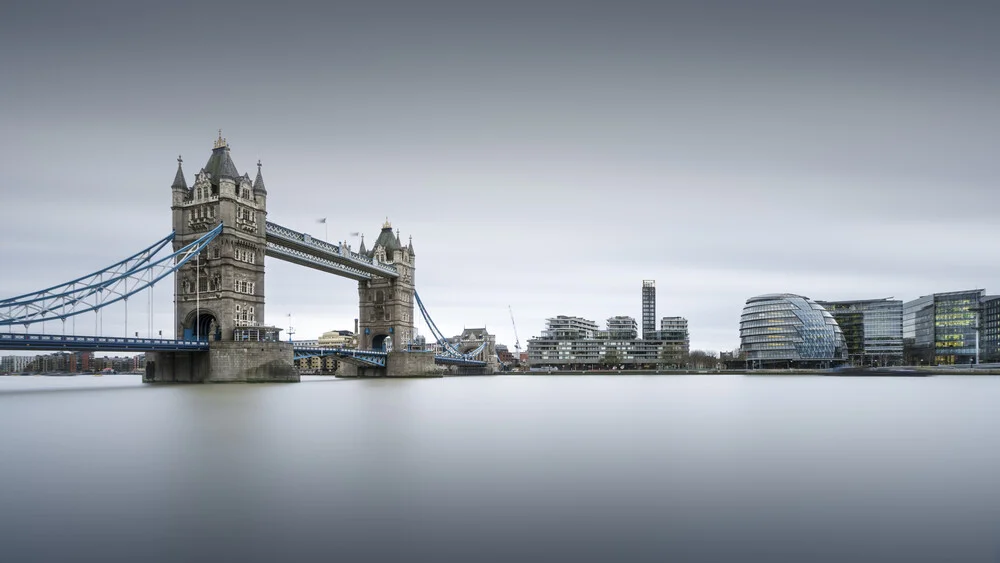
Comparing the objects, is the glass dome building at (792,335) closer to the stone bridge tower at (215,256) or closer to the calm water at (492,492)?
the stone bridge tower at (215,256)

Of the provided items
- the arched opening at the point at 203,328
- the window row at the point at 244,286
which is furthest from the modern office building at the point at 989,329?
the arched opening at the point at 203,328

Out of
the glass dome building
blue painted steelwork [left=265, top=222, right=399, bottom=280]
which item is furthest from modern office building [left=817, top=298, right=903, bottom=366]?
blue painted steelwork [left=265, top=222, right=399, bottom=280]

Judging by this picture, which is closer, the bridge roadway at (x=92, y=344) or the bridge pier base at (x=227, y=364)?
the bridge roadway at (x=92, y=344)

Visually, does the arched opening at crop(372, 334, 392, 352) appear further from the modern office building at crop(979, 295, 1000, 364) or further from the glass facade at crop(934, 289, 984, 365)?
the modern office building at crop(979, 295, 1000, 364)

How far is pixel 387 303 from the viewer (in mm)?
111062

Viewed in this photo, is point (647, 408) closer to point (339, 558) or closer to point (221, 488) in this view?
point (221, 488)

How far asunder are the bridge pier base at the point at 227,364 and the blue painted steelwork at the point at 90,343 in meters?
2.40

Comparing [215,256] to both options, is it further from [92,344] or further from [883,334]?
[883,334]

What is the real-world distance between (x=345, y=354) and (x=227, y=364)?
79.9 ft

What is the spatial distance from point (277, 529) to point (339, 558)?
1915 millimetres

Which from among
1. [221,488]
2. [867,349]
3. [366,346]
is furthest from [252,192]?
[867,349]

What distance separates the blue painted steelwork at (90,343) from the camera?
4878cm

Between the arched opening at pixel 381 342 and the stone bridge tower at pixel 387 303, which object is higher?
the stone bridge tower at pixel 387 303

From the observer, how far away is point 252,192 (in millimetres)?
71438
